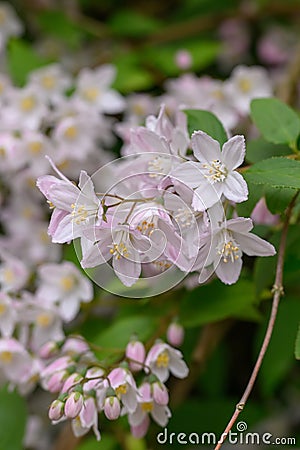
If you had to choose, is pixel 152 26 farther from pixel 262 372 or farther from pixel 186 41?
pixel 262 372

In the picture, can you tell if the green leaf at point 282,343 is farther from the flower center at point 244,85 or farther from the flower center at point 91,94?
the flower center at point 91,94

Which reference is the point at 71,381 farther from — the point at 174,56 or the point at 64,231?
the point at 174,56

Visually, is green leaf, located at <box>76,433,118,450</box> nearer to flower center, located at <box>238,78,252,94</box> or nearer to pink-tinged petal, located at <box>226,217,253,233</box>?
pink-tinged petal, located at <box>226,217,253,233</box>

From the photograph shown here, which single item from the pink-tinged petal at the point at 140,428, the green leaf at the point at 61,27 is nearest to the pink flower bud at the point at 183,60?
the green leaf at the point at 61,27

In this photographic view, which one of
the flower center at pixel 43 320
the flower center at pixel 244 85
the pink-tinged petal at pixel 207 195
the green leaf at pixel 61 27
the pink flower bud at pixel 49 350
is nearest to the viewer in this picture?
the pink-tinged petal at pixel 207 195

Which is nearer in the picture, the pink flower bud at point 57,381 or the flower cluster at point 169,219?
A: the flower cluster at point 169,219
